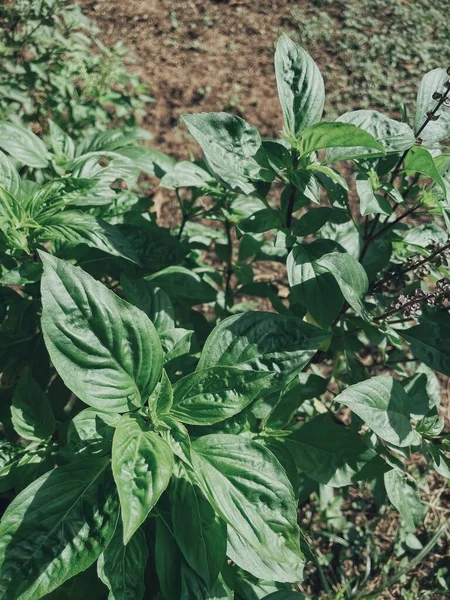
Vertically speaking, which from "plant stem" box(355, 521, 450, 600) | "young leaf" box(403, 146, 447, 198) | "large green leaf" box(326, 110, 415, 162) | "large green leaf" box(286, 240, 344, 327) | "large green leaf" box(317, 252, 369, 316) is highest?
"large green leaf" box(326, 110, 415, 162)

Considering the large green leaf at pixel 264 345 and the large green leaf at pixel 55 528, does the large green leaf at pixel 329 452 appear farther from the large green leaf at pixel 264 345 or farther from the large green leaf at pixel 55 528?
the large green leaf at pixel 55 528

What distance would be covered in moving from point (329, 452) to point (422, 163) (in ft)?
3.06

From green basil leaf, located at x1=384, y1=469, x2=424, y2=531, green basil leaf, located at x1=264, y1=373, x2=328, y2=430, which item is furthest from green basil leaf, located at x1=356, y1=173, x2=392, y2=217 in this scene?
green basil leaf, located at x1=384, y1=469, x2=424, y2=531

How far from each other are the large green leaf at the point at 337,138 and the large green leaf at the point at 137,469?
89cm

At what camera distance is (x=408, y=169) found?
5.68 ft

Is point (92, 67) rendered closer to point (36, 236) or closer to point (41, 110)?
point (41, 110)

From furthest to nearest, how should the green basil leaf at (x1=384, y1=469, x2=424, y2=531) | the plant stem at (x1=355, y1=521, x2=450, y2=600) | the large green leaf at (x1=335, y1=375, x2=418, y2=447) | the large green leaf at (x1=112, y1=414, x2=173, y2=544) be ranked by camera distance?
1. the plant stem at (x1=355, y1=521, x2=450, y2=600)
2. the green basil leaf at (x1=384, y1=469, x2=424, y2=531)
3. the large green leaf at (x1=335, y1=375, x2=418, y2=447)
4. the large green leaf at (x1=112, y1=414, x2=173, y2=544)

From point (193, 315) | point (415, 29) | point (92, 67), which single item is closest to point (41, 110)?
point (92, 67)

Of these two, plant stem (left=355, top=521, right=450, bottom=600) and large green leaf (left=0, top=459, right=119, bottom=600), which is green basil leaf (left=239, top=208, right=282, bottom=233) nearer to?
large green leaf (left=0, top=459, right=119, bottom=600)

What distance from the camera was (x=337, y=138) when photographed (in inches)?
59.8

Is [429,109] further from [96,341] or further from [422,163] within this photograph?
[96,341]

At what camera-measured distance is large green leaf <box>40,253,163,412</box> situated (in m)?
1.44

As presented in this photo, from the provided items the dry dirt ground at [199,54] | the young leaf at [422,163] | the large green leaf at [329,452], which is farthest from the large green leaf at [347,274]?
the dry dirt ground at [199,54]

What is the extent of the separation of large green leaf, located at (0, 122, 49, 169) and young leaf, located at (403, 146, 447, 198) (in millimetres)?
1311
